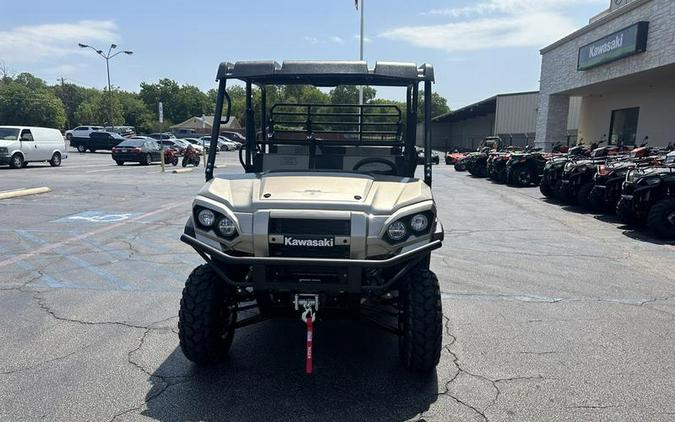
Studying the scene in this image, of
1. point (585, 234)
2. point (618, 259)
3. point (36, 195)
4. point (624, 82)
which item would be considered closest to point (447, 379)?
point (618, 259)

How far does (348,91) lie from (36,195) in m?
11.1

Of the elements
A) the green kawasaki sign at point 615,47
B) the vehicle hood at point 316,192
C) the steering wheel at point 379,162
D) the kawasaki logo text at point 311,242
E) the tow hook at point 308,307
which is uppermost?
the green kawasaki sign at point 615,47

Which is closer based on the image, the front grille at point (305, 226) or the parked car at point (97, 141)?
the front grille at point (305, 226)

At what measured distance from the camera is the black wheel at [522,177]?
18.2m

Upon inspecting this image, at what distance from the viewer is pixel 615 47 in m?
18.1

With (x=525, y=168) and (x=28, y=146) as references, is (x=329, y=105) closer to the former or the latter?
(x=525, y=168)

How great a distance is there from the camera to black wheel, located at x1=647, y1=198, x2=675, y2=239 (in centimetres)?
856

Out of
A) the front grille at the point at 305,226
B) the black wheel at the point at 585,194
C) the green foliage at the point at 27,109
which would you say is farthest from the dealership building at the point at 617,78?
the green foliage at the point at 27,109

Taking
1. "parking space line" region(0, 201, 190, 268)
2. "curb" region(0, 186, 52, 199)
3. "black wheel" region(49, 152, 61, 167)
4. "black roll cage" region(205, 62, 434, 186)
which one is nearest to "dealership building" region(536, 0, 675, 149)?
"black roll cage" region(205, 62, 434, 186)

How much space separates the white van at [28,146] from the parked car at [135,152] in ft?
9.12

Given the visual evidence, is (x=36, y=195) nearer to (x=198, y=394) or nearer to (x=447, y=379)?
(x=198, y=394)

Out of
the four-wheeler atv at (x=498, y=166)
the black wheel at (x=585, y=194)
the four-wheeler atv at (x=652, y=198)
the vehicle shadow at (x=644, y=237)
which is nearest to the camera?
the vehicle shadow at (x=644, y=237)

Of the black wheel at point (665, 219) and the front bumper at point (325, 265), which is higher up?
the front bumper at point (325, 265)

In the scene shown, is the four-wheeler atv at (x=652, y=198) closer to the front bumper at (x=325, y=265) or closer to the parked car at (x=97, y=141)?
the front bumper at (x=325, y=265)
